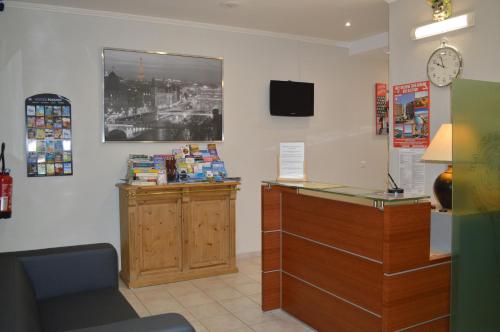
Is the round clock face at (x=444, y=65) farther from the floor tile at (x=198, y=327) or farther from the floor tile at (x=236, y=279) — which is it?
the floor tile at (x=198, y=327)

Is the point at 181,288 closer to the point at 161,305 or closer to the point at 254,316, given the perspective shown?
the point at 161,305

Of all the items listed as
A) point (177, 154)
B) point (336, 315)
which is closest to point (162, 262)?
point (177, 154)

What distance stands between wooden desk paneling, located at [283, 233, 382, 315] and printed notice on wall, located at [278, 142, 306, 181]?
1.75 feet

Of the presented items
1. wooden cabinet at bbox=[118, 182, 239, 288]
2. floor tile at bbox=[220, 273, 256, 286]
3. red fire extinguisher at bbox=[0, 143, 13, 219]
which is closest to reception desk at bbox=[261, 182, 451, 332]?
floor tile at bbox=[220, 273, 256, 286]

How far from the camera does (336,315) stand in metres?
3.39

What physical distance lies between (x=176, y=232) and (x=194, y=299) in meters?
0.84

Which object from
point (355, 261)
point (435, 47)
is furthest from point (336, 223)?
point (435, 47)

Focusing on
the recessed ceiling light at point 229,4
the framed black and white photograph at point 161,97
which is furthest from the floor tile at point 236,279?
the recessed ceiling light at point 229,4

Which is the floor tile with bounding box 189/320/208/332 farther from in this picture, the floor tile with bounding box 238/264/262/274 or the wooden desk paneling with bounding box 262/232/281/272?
the floor tile with bounding box 238/264/262/274

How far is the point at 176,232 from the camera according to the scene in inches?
195

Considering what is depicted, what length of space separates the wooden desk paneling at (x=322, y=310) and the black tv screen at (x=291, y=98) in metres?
2.73

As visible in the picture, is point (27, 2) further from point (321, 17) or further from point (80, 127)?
point (321, 17)

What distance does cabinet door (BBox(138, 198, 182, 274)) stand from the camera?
4797mm

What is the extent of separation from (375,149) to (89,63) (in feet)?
14.3
